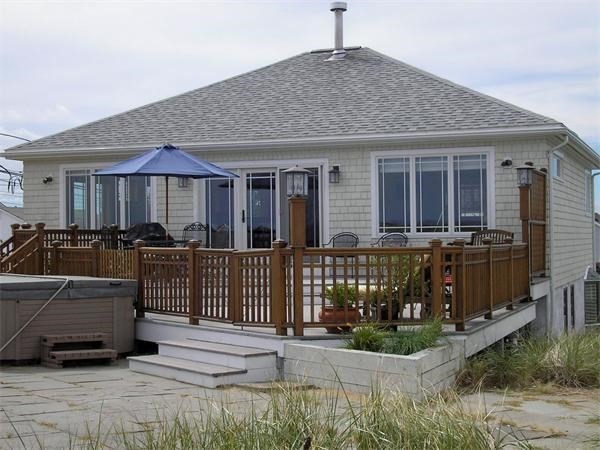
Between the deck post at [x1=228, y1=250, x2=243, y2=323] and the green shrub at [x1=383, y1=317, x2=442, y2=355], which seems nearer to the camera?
the green shrub at [x1=383, y1=317, x2=442, y2=355]

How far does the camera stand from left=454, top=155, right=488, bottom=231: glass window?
14391mm

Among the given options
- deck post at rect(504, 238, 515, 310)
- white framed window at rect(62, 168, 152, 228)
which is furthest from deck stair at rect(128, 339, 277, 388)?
white framed window at rect(62, 168, 152, 228)

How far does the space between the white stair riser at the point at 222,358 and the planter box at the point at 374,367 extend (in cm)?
24

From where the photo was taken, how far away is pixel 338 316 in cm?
902

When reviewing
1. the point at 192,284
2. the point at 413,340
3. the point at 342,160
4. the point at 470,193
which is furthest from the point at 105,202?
the point at 413,340

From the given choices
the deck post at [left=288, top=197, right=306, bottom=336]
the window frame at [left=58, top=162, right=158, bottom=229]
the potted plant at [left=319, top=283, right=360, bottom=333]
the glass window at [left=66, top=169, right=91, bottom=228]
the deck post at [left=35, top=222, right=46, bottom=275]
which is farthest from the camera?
the glass window at [left=66, top=169, right=91, bottom=228]

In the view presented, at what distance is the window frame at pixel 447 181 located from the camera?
46.9ft

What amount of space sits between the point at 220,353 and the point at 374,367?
1.87 m

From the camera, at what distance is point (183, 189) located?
1616 cm

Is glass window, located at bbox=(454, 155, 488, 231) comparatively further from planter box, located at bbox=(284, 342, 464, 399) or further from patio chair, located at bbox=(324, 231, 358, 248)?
planter box, located at bbox=(284, 342, 464, 399)

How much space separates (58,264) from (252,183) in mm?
4521

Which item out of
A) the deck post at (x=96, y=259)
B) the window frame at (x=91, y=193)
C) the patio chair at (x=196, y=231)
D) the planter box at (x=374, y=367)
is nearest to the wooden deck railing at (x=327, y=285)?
the planter box at (x=374, y=367)

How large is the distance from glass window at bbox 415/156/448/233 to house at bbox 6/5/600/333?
0.06 ft

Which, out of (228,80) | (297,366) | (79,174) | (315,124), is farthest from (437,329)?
(228,80)
